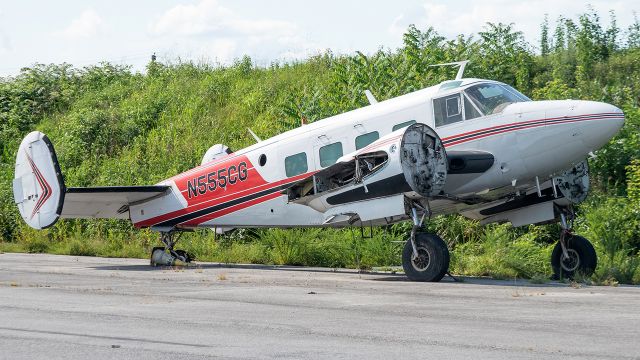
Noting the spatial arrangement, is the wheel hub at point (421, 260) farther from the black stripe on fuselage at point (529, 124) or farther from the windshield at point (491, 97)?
the windshield at point (491, 97)

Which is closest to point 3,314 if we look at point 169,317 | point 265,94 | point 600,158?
point 169,317

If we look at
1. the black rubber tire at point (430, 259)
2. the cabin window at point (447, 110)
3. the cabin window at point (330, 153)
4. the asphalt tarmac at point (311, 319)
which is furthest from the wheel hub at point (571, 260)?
the cabin window at point (330, 153)

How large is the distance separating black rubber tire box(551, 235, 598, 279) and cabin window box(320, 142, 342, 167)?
4477 millimetres

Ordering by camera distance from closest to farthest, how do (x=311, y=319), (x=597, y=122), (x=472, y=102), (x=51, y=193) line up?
(x=311, y=319), (x=597, y=122), (x=472, y=102), (x=51, y=193)

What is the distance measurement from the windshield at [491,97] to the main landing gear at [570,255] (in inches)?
95.0

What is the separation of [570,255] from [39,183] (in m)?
11.1

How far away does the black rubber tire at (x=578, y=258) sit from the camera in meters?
16.4

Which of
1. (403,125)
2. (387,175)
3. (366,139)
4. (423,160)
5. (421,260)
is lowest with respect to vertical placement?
(421,260)

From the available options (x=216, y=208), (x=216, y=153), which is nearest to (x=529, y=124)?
(x=216, y=208)

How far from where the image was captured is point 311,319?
10516 mm

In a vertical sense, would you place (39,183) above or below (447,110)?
below

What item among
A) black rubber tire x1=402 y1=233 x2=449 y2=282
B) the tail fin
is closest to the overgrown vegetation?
black rubber tire x1=402 y1=233 x2=449 y2=282

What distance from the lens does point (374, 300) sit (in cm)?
1264

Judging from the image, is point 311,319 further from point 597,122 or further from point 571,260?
point 571,260
